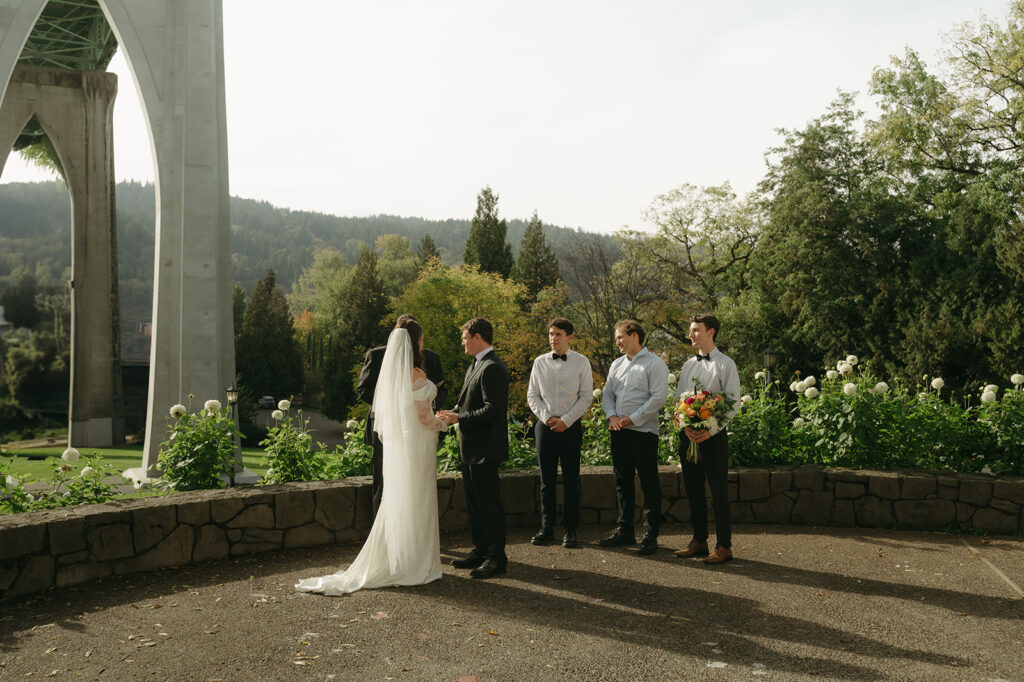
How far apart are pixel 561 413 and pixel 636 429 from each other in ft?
1.91

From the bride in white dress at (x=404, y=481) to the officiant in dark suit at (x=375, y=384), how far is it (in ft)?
0.49

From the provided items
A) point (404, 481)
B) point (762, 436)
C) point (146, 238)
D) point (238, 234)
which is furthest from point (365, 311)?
point (238, 234)

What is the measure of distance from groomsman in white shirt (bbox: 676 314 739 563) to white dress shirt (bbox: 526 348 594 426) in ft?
2.45

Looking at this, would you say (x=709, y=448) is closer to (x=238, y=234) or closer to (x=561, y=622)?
(x=561, y=622)

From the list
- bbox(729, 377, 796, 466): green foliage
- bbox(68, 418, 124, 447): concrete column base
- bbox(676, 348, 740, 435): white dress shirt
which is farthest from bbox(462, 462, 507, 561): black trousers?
bbox(68, 418, 124, 447): concrete column base

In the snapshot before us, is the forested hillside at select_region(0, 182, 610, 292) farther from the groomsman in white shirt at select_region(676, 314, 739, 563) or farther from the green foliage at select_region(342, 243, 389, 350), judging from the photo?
the groomsman in white shirt at select_region(676, 314, 739, 563)

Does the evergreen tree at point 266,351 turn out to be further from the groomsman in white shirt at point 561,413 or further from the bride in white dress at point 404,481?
the bride in white dress at point 404,481

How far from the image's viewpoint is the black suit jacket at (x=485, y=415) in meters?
5.32

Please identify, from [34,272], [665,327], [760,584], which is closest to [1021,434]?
[760,584]

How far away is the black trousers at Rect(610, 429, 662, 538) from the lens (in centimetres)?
590

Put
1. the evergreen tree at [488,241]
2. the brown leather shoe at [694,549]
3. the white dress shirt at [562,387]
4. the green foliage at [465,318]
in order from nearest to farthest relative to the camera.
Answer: the brown leather shoe at [694,549] < the white dress shirt at [562,387] < the green foliage at [465,318] < the evergreen tree at [488,241]

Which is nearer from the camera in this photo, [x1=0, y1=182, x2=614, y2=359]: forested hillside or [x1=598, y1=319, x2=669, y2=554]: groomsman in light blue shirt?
[x1=598, y1=319, x2=669, y2=554]: groomsman in light blue shirt

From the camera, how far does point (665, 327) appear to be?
33719 mm

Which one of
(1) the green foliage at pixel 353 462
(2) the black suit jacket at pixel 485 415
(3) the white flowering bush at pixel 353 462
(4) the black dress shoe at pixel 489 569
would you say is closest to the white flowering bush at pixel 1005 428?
(2) the black suit jacket at pixel 485 415
